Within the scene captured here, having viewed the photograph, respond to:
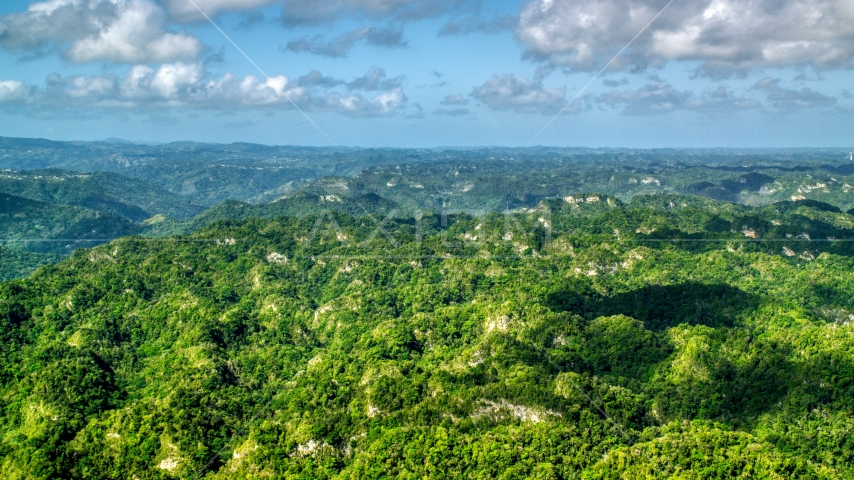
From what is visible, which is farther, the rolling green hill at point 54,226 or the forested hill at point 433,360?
the rolling green hill at point 54,226

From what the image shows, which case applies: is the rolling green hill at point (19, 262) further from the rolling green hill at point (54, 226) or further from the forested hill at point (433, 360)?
the forested hill at point (433, 360)

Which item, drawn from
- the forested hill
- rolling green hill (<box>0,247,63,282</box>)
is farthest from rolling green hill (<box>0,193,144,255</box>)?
the forested hill

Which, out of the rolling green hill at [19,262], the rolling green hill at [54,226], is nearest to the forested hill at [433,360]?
the rolling green hill at [19,262]

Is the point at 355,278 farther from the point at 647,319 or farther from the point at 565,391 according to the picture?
the point at 565,391

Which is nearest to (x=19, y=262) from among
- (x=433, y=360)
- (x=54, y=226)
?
(x=54, y=226)

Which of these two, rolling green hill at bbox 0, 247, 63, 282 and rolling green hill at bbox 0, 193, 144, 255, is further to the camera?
rolling green hill at bbox 0, 193, 144, 255

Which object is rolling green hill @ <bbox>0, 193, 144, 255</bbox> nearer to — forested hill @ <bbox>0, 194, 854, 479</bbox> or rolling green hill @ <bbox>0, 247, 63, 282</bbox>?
rolling green hill @ <bbox>0, 247, 63, 282</bbox>

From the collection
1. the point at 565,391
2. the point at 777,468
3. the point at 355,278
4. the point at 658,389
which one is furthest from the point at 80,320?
the point at 777,468

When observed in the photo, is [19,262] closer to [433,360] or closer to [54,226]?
[54,226]
